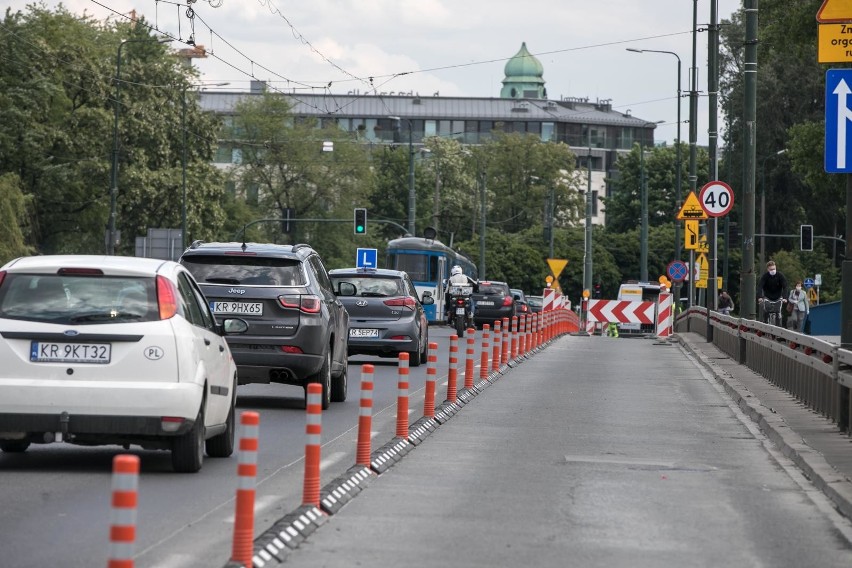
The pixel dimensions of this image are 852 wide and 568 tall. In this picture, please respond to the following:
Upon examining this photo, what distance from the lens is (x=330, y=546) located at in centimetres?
927

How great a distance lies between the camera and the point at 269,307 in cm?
1878

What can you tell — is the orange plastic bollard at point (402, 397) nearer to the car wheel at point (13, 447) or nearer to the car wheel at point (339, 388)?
the car wheel at point (13, 447)

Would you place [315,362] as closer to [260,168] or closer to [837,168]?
[837,168]

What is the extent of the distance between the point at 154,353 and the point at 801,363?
10618 mm

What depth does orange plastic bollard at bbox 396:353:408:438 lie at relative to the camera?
14602 mm

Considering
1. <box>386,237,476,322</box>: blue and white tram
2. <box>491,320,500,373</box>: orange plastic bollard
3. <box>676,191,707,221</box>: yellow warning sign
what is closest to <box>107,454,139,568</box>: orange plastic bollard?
<box>491,320,500,373</box>: orange plastic bollard

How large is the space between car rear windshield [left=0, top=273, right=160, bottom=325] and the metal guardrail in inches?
256

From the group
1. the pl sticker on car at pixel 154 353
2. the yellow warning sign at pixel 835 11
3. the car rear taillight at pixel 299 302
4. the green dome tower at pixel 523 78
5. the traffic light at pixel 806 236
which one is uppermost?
the green dome tower at pixel 523 78

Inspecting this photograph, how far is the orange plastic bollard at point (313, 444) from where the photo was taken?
9.73 m

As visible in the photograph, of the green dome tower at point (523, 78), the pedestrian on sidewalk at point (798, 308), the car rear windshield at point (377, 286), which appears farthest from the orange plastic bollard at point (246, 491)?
the green dome tower at point (523, 78)

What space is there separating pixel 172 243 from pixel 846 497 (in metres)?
49.0

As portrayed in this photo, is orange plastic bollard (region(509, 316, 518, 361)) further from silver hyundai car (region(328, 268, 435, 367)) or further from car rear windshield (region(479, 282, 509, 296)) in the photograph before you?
car rear windshield (region(479, 282, 509, 296))

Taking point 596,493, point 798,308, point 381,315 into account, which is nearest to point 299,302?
point 596,493

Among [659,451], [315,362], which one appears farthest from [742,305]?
[659,451]
